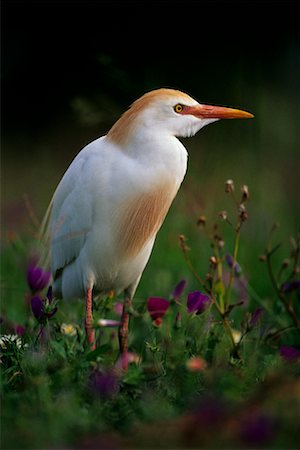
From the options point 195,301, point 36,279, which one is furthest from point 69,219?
point 195,301

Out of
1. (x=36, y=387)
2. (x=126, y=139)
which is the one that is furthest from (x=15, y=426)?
(x=126, y=139)

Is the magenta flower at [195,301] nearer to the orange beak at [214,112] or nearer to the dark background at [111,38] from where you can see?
the orange beak at [214,112]

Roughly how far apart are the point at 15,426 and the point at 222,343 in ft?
2.34

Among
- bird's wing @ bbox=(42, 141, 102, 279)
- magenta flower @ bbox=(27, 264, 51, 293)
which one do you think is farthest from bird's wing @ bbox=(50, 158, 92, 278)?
magenta flower @ bbox=(27, 264, 51, 293)

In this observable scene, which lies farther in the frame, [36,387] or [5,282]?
[5,282]

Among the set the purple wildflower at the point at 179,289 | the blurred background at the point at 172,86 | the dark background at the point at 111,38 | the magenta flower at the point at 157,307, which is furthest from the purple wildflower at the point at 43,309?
the dark background at the point at 111,38

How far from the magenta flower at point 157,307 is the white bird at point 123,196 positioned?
14 cm

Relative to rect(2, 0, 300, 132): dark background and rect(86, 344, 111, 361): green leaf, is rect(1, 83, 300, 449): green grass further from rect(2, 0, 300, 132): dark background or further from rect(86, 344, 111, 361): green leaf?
rect(2, 0, 300, 132): dark background

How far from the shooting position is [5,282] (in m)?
3.20

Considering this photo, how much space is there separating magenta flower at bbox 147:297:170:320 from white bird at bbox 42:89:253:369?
0.45 ft

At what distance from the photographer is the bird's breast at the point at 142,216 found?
230 centimetres

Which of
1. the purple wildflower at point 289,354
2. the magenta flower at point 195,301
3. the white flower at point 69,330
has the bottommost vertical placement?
the purple wildflower at point 289,354

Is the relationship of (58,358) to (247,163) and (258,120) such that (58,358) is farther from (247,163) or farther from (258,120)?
(247,163)

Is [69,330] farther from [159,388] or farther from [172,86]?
[172,86]
